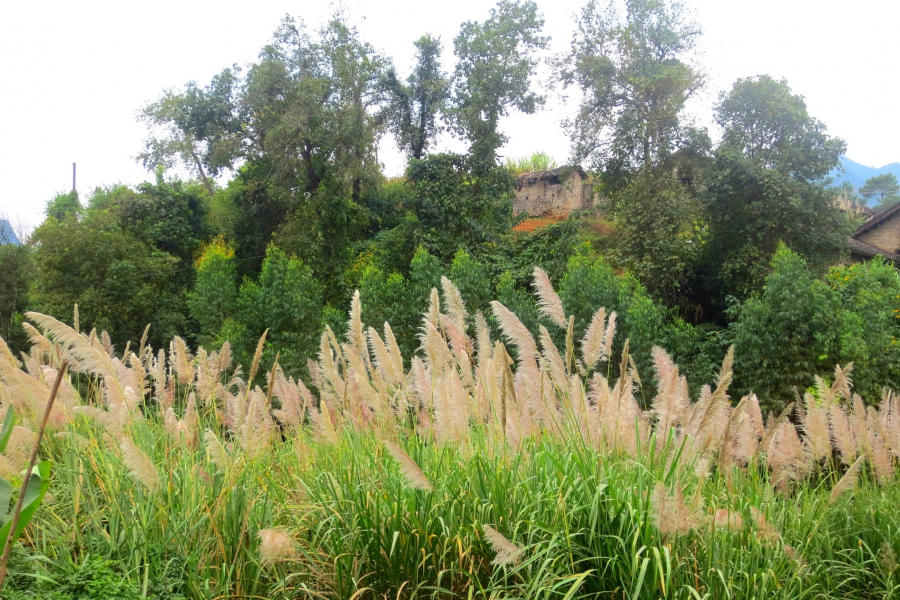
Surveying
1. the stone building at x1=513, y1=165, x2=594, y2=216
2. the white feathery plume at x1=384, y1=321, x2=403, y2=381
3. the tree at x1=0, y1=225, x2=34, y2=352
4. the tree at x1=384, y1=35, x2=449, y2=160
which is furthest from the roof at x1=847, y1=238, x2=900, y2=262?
the tree at x1=0, y1=225, x2=34, y2=352

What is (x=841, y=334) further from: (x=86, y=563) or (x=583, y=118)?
(x=86, y=563)

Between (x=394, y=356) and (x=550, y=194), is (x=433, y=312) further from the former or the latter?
(x=550, y=194)

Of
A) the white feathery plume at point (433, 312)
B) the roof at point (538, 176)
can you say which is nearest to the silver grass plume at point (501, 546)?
the white feathery plume at point (433, 312)

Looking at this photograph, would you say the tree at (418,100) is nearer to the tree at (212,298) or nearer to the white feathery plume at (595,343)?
the tree at (212,298)

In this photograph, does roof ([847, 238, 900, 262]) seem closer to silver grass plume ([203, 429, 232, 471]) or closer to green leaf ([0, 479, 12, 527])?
silver grass plume ([203, 429, 232, 471])

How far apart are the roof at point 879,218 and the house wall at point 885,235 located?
168 mm

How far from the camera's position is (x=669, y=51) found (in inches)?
928

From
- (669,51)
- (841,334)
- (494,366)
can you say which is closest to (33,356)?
(494,366)

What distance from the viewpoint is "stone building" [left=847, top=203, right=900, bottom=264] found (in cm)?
2567

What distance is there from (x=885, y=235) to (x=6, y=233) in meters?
40.4

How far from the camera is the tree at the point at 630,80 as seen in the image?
22.0 metres

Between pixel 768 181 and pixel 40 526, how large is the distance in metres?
22.3

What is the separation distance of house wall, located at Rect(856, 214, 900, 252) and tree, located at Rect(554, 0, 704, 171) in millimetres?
10929

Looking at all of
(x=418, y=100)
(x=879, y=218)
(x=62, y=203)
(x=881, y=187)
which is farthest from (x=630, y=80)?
(x=881, y=187)
